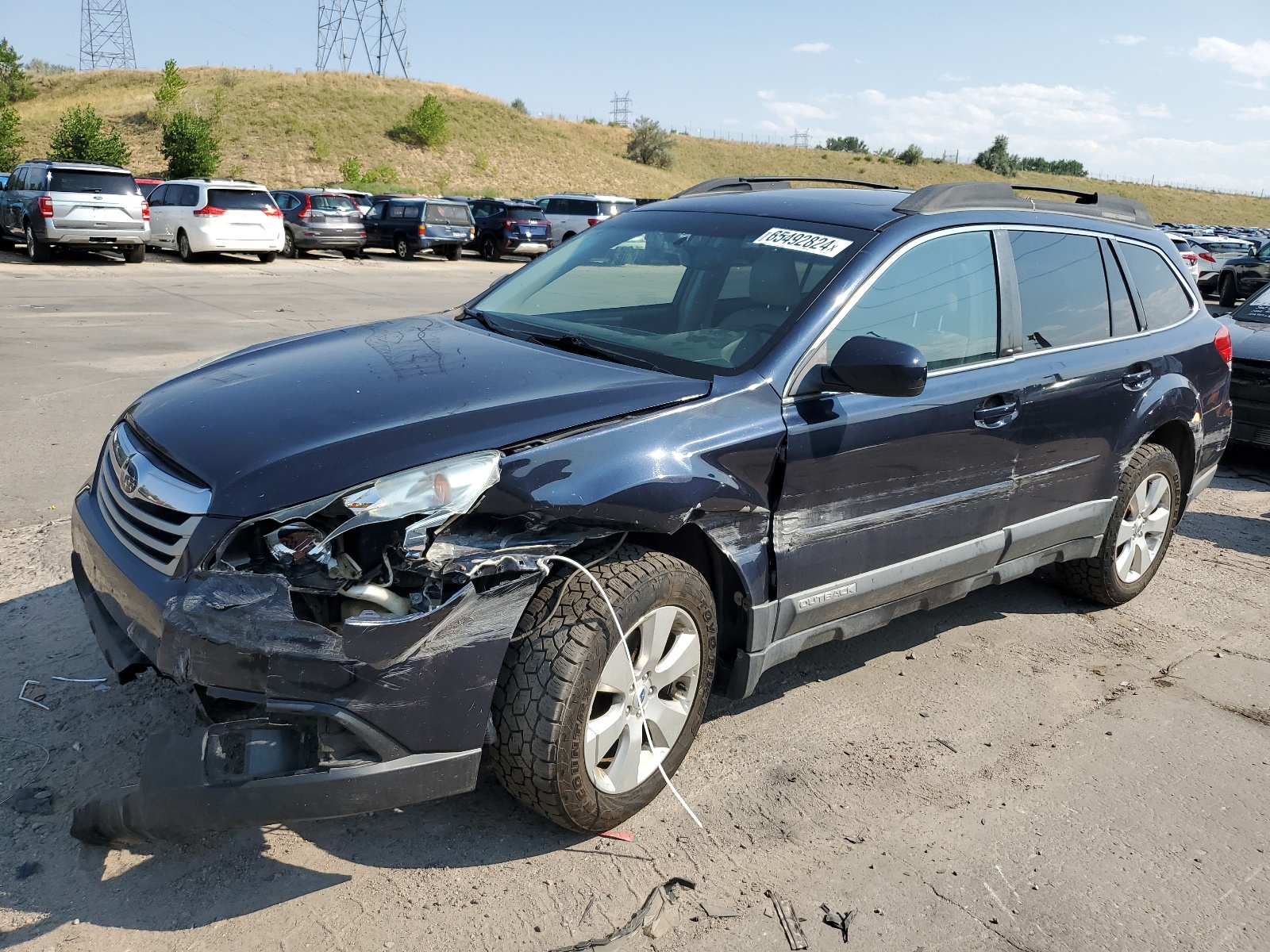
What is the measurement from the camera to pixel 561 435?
111 inches

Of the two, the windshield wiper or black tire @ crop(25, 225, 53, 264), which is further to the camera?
black tire @ crop(25, 225, 53, 264)

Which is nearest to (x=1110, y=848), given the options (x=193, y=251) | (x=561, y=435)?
(x=561, y=435)

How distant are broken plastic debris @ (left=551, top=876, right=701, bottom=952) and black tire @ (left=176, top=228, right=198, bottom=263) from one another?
21868 millimetres

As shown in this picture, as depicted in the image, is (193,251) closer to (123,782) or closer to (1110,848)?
(123,782)

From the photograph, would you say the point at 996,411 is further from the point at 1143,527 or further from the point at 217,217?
the point at 217,217

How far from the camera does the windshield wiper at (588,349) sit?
3.35 metres

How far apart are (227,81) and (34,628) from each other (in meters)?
67.2

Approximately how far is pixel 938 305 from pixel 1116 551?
191 cm

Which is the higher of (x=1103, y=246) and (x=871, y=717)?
(x=1103, y=246)

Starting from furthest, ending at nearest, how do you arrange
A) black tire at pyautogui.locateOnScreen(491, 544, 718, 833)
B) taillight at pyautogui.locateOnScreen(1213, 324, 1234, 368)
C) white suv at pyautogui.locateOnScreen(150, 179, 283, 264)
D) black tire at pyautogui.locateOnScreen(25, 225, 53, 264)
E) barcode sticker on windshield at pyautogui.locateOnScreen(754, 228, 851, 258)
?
white suv at pyautogui.locateOnScreen(150, 179, 283, 264) → black tire at pyautogui.locateOnScreen(25, 225, 53, 264) → taillight at pyautogui.locateOnScreen(1213, 324, 1234, 368) → barcode sticker on windshield at pyautogui.locateOnScreen(754, 228, 851, 258) → black tire at pyautogui.locateOnScreen(491, 544, 718, 833)

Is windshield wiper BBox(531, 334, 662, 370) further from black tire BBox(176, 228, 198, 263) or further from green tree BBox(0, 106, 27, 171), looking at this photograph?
green tree BBox(0, 106, 27, 171)

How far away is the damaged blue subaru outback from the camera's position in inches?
98.5

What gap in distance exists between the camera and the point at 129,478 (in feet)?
9.64

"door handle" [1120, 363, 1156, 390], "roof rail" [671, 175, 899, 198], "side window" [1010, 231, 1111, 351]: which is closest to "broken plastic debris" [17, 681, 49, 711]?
"roof rail" [671, 175, 899, 198]
